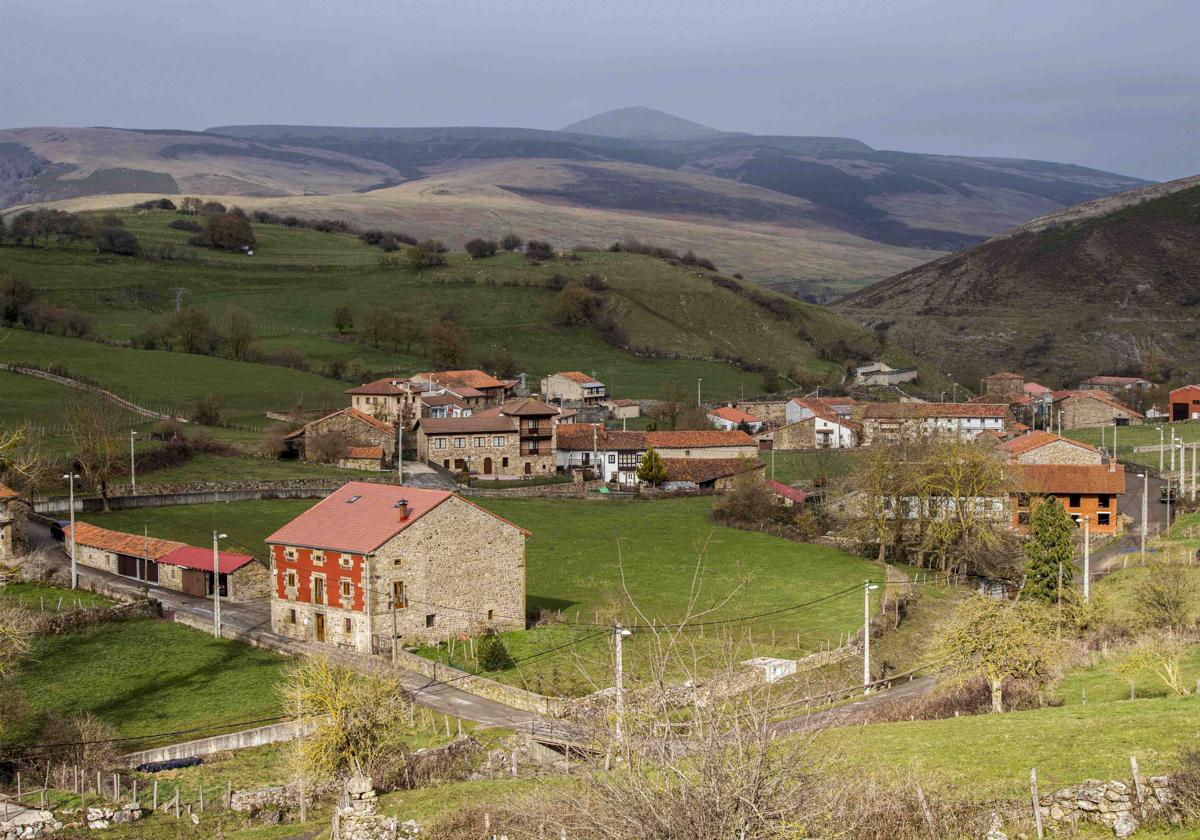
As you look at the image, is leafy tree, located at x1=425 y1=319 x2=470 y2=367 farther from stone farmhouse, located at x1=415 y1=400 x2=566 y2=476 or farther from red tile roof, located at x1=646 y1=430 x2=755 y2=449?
red tile roof, located at x1=646 y1=430 x2=755 y2=449

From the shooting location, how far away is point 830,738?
21.4 metres

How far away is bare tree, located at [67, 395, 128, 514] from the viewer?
64.2 metres

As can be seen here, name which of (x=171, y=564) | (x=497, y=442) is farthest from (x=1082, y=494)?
(x=171, y=564)

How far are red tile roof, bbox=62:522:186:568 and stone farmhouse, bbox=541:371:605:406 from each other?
6698 cm

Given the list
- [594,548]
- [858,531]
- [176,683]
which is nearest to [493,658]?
[176,683]

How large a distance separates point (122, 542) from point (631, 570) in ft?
70.9

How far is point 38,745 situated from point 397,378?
83.9 meters

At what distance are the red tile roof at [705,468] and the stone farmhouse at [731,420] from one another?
1936 cm

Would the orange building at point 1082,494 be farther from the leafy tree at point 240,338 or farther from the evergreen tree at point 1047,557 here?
the leafy tree at point 240,338

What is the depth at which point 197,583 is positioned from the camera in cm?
4925

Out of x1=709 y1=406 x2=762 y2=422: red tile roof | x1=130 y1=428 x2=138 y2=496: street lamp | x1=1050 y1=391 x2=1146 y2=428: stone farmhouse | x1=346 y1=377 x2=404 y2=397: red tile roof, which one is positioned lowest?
x1=1050 y1=391 x2=1146 y2=428: stone farmhouse

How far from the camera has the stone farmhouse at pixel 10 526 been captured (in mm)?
50406

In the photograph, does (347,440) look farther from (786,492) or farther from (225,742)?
(225,742)

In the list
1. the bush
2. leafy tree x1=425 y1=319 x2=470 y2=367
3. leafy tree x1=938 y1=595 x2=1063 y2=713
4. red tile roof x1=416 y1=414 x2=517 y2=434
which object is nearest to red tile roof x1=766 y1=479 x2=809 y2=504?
Answer: red tile roof x1=416 y1=414 x2=517 y2=434
